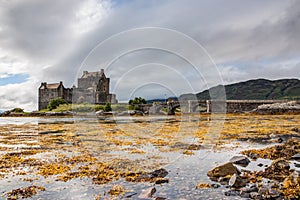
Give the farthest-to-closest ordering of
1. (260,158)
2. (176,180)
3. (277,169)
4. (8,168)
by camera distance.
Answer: (260,158), (8,168), (277,169), (176,180)

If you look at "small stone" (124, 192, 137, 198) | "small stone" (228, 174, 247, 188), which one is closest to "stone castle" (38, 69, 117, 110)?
"small stone" (228, 174, 247, 188)

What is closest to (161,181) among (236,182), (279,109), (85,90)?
(236,182)

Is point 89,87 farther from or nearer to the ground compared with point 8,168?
farther from the ground

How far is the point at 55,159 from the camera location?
17500 mm

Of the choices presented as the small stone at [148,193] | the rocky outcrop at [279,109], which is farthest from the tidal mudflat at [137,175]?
the rocky outcrop at [279,109]

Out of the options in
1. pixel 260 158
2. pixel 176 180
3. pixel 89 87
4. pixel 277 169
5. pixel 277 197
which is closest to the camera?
pixel 277 197

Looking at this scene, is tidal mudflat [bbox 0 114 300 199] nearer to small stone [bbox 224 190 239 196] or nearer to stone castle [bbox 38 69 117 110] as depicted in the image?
small stone [bbox 224 190 239 196]

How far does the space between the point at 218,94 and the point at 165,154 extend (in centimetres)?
11316

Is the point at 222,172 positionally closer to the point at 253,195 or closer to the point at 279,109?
the point at 253,195

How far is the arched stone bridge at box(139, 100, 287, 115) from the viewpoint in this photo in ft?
345

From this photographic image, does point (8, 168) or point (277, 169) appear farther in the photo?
point (8, 168)

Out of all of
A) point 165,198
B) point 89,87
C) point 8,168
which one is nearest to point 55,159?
point 8,168

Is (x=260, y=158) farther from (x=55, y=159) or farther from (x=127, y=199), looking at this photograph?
(x=55, y=159)

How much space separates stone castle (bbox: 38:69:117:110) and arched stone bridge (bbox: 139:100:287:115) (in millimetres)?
21754
